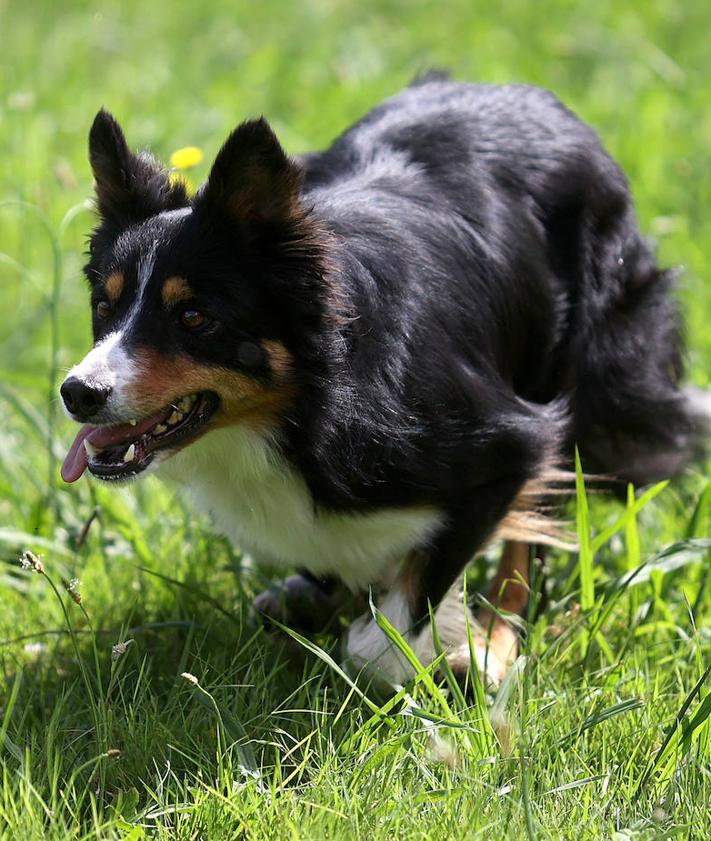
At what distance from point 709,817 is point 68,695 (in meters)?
1.64

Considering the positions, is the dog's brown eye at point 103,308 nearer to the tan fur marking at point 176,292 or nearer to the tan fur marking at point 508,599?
the tan fur marking at point 176,292

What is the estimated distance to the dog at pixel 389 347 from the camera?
306 cm

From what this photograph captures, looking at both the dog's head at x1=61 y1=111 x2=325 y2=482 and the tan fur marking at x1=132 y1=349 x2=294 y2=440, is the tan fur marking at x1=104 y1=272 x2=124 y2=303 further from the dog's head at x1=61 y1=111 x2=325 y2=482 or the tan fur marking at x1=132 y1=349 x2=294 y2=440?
the tan fur marking at x1=132 y1=349 x2=294 y2=440

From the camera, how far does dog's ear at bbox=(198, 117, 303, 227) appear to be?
2.99m

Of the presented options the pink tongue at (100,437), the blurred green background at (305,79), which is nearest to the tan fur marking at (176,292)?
the pink tongue at (100,437)

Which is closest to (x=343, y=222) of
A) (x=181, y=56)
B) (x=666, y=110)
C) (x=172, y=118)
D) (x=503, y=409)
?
(x=503, y=409)

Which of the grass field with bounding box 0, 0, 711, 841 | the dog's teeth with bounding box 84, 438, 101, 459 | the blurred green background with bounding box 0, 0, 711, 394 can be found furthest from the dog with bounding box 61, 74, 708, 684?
the blurred green background with bounding box 0, 0, 711, 394

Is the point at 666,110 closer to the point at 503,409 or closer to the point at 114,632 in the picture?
the point at 503,409

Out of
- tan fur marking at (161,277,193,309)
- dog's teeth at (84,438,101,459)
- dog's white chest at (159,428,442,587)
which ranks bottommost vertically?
dog's white chest at (159,428,442,587)

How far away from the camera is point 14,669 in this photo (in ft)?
11.6

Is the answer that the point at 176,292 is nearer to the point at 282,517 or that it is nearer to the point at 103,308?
the point at 103,308

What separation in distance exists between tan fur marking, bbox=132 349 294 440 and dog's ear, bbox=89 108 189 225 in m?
0.58

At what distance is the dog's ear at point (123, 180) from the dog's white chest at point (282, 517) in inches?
26.4

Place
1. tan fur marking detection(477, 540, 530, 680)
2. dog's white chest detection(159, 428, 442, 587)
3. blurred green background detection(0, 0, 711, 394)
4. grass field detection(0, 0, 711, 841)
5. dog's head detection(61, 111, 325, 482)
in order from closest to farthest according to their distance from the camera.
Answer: grass field detection(0, 0, 711, 841)
dog's head detection(61, 111, 325, 482)
dog's white chest detection(159, 428, 442, 587)
tan fur marking detection(477, 540, 530, 680)
blurred green background detection(0, 0, 711, 394)
